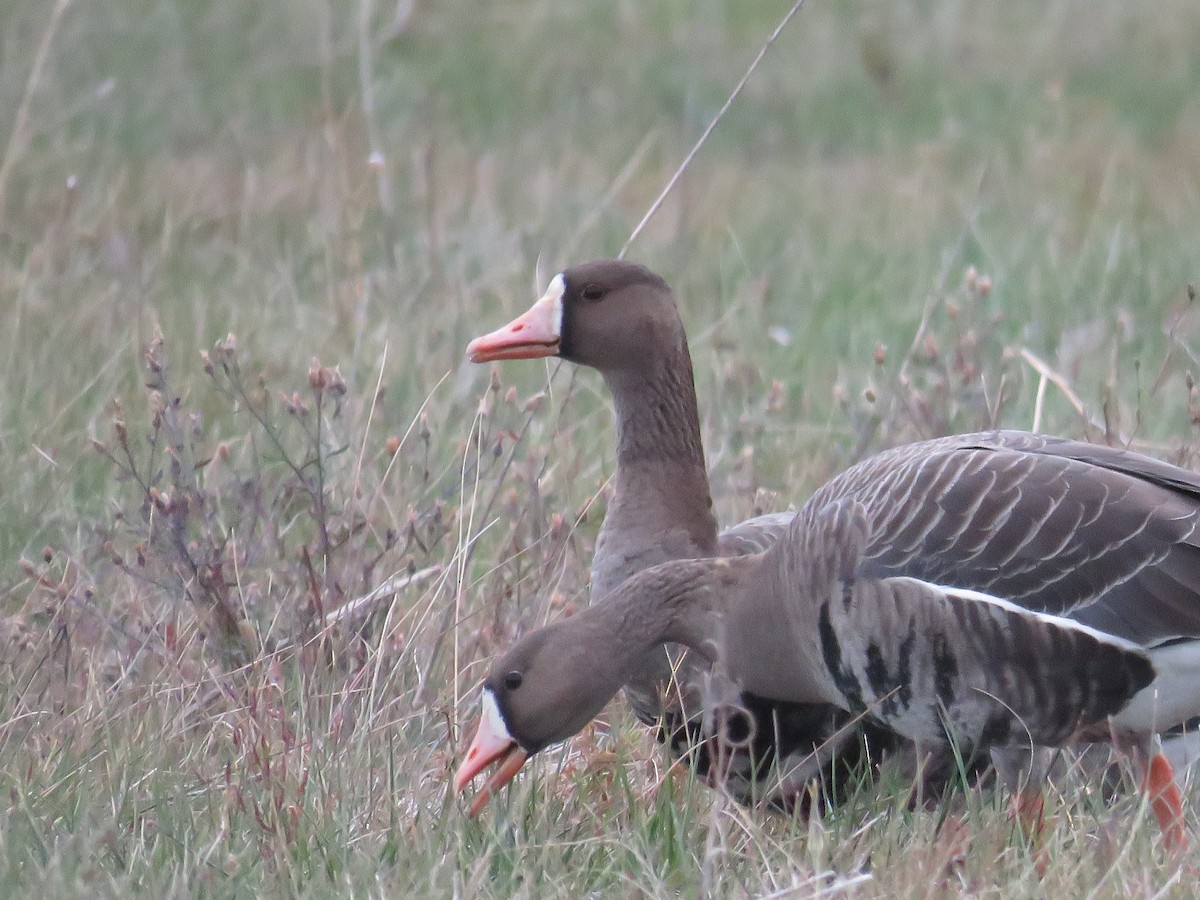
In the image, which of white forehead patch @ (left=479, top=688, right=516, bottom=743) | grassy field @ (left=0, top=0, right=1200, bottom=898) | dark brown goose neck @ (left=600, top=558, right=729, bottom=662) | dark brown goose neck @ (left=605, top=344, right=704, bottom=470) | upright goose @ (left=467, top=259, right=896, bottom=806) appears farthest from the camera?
dark brown goose neck @ (left=605, top=344, right=704, bottom=470)

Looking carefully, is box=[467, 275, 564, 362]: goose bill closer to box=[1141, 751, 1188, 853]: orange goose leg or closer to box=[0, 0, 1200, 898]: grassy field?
box=[0, 0, 1200, 898]: grassy field

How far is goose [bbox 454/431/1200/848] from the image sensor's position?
383cm

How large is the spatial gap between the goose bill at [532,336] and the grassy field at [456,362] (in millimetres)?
221

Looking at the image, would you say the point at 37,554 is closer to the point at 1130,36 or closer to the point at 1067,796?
the point at 1067,796

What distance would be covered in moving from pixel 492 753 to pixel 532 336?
123 centimetres

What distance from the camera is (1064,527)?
3914 millimetres

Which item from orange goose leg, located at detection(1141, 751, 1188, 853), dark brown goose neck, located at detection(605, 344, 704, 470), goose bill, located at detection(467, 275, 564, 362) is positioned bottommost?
orange goose leg, located at detection(1141, 751, 1188, 853)

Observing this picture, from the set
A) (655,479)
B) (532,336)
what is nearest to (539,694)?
(655,479)

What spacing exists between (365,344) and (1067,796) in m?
3.57

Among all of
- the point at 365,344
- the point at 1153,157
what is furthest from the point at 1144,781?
the point at 1153,157

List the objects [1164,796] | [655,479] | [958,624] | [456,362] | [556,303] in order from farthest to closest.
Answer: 1. [456,362]
2. [556,303]
3. [655,479]
4. [1164,796]
5. [958,624]

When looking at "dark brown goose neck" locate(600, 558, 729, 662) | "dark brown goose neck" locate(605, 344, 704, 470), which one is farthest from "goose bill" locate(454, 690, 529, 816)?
"dark brown goose neck" locate(605, 344, 704, 470)

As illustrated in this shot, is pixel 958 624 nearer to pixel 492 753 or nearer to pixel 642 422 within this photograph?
pixel 492 753

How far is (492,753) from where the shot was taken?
387cm
